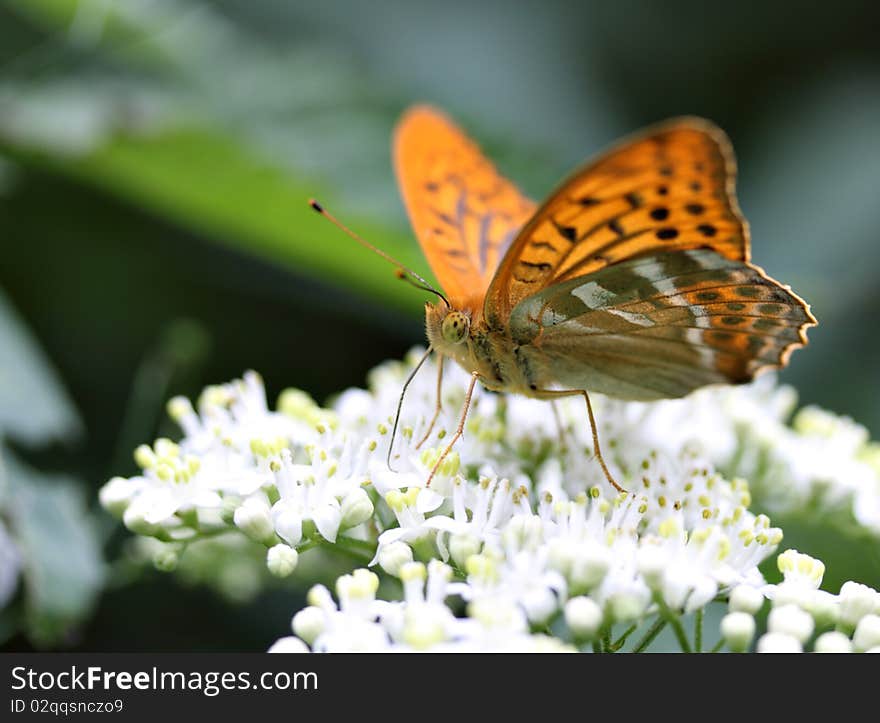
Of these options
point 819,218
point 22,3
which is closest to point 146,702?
point 22,3

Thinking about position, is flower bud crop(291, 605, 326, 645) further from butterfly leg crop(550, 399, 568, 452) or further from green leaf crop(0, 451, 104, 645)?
butterfly leg crop(550, 399, 568, 452)

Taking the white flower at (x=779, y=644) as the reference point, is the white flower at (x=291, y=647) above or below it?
above

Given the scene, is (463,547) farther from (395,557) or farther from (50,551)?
(50,551)

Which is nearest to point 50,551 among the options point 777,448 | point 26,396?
point 26,396

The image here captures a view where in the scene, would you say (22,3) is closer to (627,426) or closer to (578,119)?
(578,119)

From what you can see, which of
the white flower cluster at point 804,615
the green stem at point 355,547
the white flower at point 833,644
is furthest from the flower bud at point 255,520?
the white flower at point 833,644

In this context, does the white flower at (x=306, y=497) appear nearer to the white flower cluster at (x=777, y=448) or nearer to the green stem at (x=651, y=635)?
the green stem at (x=651, y=635)

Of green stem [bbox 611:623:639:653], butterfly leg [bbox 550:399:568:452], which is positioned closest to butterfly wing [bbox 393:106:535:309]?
butterfly leg [bbox 550:399:568:452]
